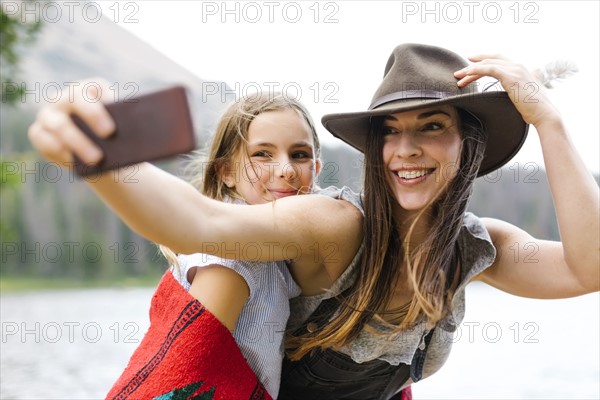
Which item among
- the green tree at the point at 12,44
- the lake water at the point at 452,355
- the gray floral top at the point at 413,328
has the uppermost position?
the green tree at the point at 12,44

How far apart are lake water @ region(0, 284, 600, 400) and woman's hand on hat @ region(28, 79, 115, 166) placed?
136 centimetres

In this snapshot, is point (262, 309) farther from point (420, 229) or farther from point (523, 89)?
point (523, 89)

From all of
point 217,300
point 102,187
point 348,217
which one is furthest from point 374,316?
point 102,187

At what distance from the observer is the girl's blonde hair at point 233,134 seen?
5.04 ft

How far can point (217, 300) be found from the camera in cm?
126

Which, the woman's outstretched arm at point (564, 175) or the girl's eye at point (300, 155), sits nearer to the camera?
the woman's outstretched arm at point (564, 175)

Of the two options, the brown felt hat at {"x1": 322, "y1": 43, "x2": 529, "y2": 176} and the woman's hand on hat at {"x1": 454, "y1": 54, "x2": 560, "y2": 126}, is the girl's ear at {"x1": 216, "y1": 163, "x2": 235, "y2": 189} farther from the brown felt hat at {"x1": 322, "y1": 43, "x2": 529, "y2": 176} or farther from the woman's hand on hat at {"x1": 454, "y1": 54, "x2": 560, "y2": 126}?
the woman's hand on hat at {"x1": 454, "y1": 54, "x2": 560, "y2": 126}

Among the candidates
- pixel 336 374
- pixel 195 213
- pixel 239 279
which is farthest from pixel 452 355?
pixel 195 213

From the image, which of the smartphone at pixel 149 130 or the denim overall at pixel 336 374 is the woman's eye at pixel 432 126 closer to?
the denim overall at pixel 336 374

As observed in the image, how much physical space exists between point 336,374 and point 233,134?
1.83 feet

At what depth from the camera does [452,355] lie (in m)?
5.18

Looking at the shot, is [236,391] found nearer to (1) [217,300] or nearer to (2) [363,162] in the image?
(1) [217,300]

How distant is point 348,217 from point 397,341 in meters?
0.30

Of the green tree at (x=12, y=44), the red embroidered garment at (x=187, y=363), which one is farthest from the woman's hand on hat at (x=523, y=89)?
the green tree at (x=12, y=44)
